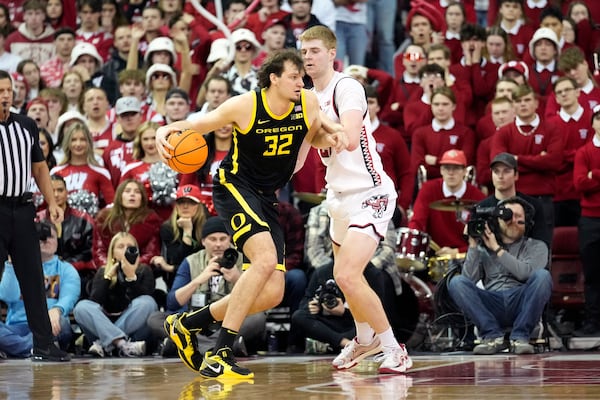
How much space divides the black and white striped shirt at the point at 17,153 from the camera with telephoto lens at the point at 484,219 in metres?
4.10

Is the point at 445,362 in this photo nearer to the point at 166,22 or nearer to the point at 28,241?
the point at 28,241

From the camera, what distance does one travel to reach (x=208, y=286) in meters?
12.5

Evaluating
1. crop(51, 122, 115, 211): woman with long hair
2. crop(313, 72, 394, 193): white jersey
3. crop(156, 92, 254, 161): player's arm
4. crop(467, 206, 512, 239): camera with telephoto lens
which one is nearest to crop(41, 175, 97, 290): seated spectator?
crop(51, 122, 115, 211): woman with long hair

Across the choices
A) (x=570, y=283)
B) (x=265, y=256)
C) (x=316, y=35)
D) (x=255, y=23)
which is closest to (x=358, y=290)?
(x=265, y=256)

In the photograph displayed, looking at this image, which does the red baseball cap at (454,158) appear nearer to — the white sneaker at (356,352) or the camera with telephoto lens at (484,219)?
the camera with telephoto lens at (484,219)

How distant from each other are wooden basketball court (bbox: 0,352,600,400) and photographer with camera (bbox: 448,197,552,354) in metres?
0.55

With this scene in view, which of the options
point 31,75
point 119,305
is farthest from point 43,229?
point 31,75

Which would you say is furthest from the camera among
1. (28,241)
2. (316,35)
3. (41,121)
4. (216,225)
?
(41,121)

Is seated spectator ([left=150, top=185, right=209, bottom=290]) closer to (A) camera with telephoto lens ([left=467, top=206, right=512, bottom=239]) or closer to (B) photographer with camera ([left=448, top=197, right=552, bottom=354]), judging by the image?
(B) photographer with camera ([left=448, top=197, right=552, bottom=354])

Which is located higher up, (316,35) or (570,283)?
(316,35)

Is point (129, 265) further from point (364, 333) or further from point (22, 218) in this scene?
point (364, 333)

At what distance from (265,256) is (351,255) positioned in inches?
32.7

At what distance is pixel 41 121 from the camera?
15.7 m

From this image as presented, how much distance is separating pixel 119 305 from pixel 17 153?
2346 mm
